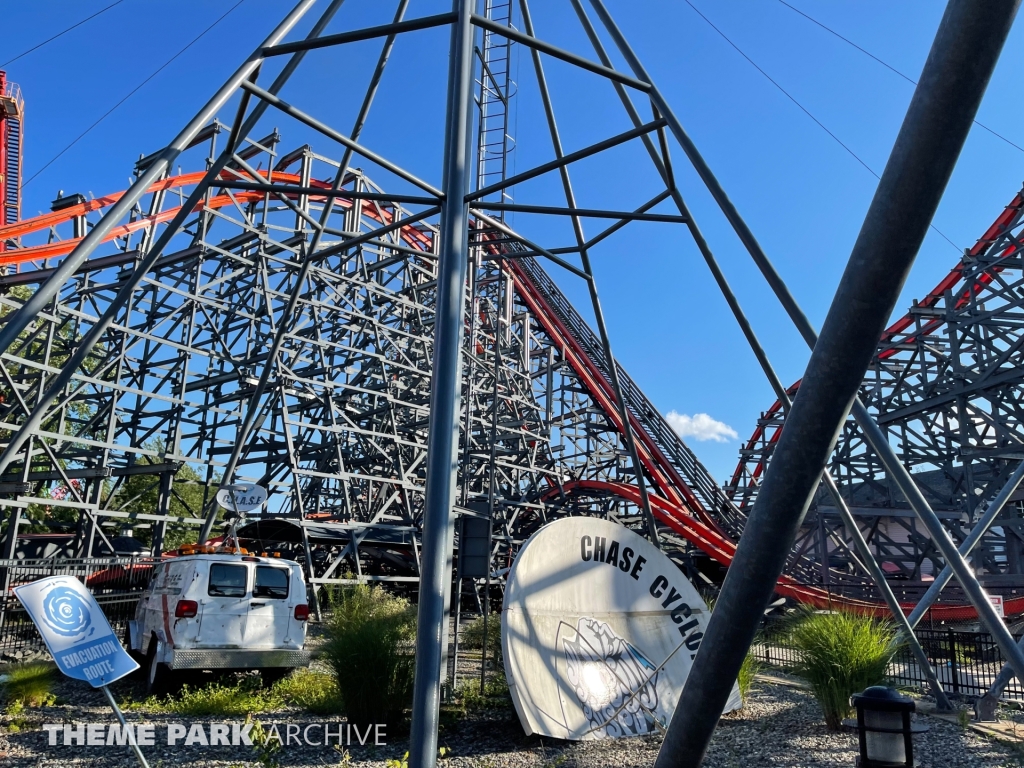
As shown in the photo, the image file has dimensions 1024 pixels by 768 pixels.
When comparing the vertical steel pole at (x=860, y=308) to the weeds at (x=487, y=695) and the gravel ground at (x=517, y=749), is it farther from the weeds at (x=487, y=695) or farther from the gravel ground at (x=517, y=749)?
the weeds at (x=487, y=695)

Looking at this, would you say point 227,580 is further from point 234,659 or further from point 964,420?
point 964,420

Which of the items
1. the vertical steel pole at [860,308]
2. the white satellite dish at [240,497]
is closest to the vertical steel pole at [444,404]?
the vertical steel pole at [860,308]

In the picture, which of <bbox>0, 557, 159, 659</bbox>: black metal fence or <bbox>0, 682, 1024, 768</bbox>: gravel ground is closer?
<bbox>0, 682, 1024, 768</bbox>: gravel ground

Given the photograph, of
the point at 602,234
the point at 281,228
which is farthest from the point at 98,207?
the point at 602,234

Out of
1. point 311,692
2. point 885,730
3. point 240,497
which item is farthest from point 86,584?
point 885,730

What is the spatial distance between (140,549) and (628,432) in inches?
636

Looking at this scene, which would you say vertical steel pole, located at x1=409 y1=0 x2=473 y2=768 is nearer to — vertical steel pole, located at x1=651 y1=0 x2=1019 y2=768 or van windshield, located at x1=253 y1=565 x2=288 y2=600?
vertical steel pole, located at x1=651 y1=0 x2=1019 y2=768

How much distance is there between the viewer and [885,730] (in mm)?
4973

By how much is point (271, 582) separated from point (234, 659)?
1089 mm

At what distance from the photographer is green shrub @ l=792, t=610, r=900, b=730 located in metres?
8.91

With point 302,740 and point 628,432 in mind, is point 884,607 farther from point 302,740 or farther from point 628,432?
point 302,740

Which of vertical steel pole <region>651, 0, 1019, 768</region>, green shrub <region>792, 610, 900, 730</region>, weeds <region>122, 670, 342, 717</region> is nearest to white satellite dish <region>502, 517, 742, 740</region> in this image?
green shrub <region>792, 610, 900, 730</region>

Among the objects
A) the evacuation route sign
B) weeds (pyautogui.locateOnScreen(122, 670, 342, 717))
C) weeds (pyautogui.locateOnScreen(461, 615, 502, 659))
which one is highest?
the evacuation route sign

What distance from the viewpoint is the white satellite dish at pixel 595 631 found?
771 cm
